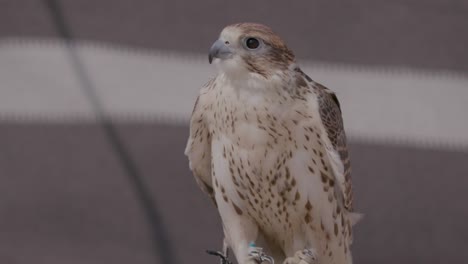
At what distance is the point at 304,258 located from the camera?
1615 mm

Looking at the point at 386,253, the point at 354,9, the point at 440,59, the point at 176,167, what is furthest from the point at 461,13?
the point at 176,167

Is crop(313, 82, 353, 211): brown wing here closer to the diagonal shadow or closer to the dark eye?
the dark eye

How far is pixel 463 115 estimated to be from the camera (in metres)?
2.53

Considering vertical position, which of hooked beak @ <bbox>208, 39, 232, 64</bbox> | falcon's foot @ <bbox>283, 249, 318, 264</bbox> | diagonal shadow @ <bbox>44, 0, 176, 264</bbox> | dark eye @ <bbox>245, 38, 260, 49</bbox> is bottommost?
falcon's foot @ <bbox>283, 249, 318, 264</bbox>

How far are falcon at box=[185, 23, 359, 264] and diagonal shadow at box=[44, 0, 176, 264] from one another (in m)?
0.81

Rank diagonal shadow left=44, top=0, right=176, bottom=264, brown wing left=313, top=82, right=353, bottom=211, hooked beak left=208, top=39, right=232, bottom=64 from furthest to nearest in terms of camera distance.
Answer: diagonal shadow left=44, top=0, right=176, bottom=264, brown wing left=313, top=82, right=353, bottom=211, hooked beak left=208, top=39, right=232, bottom=64

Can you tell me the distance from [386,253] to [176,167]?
0.61 meters

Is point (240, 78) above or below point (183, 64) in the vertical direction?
below

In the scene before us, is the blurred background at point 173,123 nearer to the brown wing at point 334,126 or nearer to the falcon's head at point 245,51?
the brown wing at point 334,126

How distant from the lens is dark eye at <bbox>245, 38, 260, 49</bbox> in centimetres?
153

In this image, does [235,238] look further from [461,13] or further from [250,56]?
[461,13]

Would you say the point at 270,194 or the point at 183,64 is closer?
the point at 270,194

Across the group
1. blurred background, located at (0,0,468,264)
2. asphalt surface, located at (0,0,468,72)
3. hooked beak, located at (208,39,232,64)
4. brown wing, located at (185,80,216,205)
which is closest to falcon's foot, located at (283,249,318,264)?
brown wing, located at (185,80,216,205)

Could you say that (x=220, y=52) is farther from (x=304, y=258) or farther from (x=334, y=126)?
(x=304, y=258)
